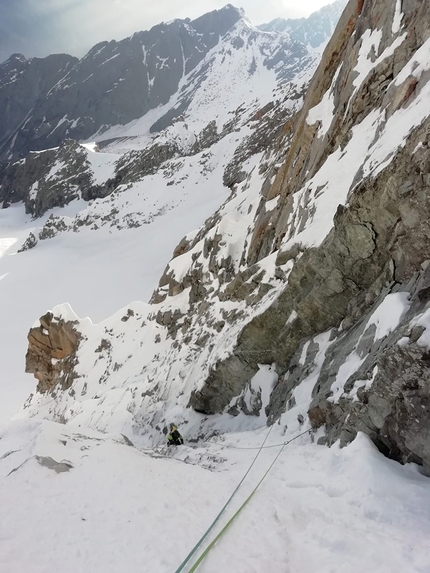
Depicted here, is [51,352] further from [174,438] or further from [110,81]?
[110,81]

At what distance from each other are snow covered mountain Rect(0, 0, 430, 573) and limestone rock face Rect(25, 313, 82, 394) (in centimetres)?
122

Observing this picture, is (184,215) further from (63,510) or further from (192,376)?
(63,510)

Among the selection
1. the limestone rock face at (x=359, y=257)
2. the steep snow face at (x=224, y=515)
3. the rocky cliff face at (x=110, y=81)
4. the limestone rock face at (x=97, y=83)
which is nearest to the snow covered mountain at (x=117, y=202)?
the limestone rock face at (x=359, y=257)

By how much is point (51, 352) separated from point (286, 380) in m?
24.8

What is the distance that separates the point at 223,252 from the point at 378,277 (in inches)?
453

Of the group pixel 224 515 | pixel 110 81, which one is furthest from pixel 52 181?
pixel 224 515

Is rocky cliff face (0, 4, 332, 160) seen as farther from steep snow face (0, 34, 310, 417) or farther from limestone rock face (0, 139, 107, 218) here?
steep snow face (0, 34, 310, 417)

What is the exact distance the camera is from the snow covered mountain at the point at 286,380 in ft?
16.2

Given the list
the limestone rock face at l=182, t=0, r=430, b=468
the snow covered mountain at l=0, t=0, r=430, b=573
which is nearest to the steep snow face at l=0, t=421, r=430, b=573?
the snow covered mountain at l=0, t=0, r=430, b=573

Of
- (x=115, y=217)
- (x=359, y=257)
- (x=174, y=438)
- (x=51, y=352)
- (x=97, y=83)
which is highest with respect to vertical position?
(x=97, y=83)

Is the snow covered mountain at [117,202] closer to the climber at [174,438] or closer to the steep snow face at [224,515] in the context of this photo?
the climber at [174,438]

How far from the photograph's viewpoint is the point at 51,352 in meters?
29.2

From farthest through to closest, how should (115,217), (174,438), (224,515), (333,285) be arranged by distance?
(115,217)
(174,438)
(333,285)
(224,515)

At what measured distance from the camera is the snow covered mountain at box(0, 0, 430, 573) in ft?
16.2
